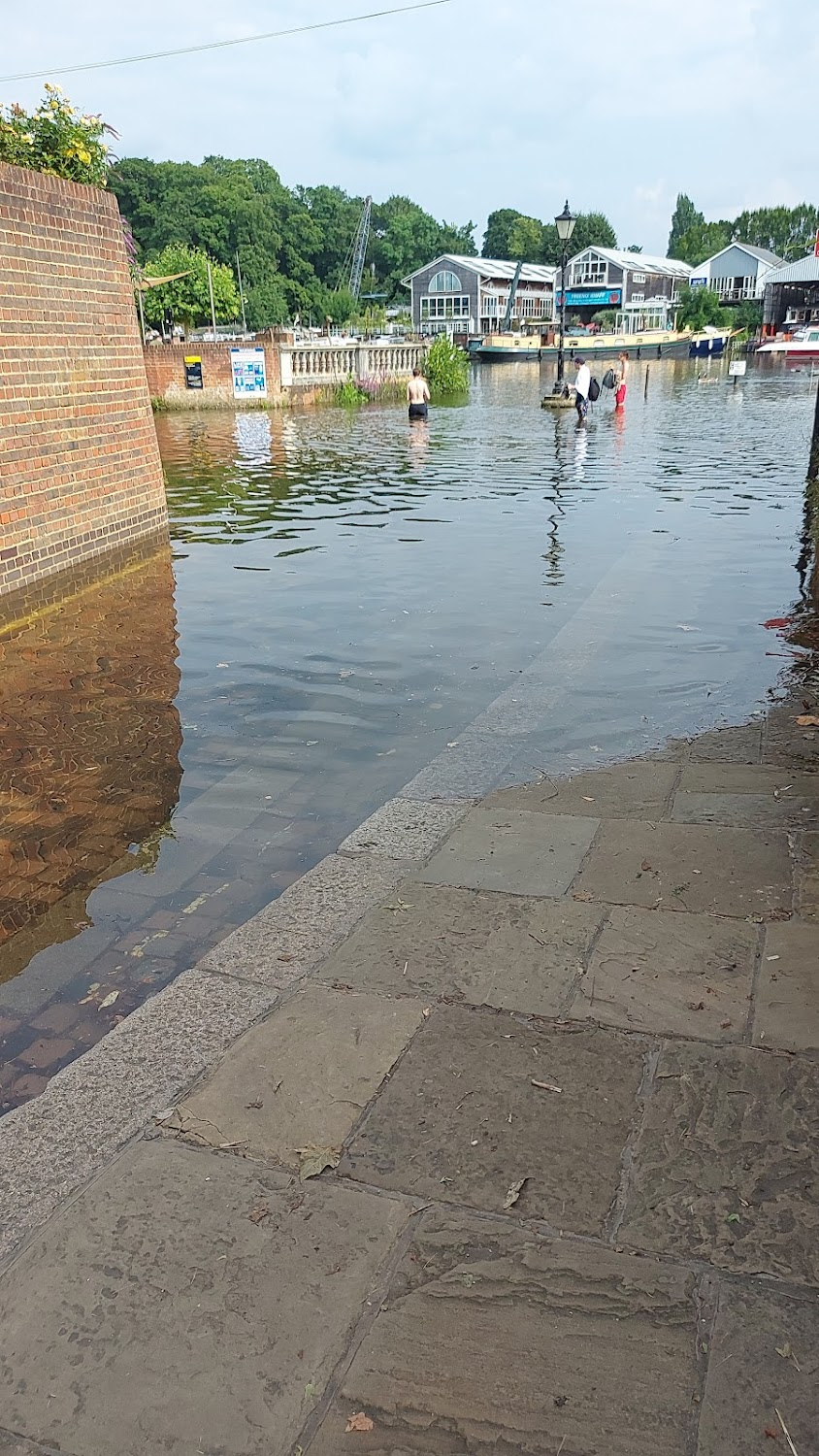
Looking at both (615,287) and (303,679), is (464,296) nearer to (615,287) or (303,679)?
(615,287)

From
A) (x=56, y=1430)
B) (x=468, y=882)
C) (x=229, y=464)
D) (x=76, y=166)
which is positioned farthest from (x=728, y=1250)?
(x=229, y=464)

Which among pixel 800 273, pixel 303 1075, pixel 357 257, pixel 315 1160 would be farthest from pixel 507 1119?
pixel 357 257

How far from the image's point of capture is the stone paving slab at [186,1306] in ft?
5.87

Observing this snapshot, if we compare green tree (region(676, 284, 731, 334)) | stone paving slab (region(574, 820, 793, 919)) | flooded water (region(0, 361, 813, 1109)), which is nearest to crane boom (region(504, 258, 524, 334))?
green tree (region(676, 284, 731, 334))

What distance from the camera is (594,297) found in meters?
100

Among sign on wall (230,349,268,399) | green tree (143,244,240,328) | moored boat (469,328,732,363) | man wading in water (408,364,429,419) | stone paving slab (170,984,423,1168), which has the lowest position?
stone paving slab (170,984,423,1168)

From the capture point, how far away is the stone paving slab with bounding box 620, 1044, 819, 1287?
81.0 inches

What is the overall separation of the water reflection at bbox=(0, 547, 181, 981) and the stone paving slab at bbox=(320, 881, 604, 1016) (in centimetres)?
136

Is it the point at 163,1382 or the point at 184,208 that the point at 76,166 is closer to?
the point at 163,1382

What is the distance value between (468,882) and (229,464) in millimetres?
17510

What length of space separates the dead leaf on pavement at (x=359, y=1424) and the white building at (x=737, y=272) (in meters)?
111

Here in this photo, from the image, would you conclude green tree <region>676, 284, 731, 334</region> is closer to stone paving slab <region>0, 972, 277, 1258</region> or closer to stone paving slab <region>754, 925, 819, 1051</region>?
stone paving slab <region>754, 925, 819, 1051</region>

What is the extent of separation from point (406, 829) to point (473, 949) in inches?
45.9

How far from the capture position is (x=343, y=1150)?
2420 mm
